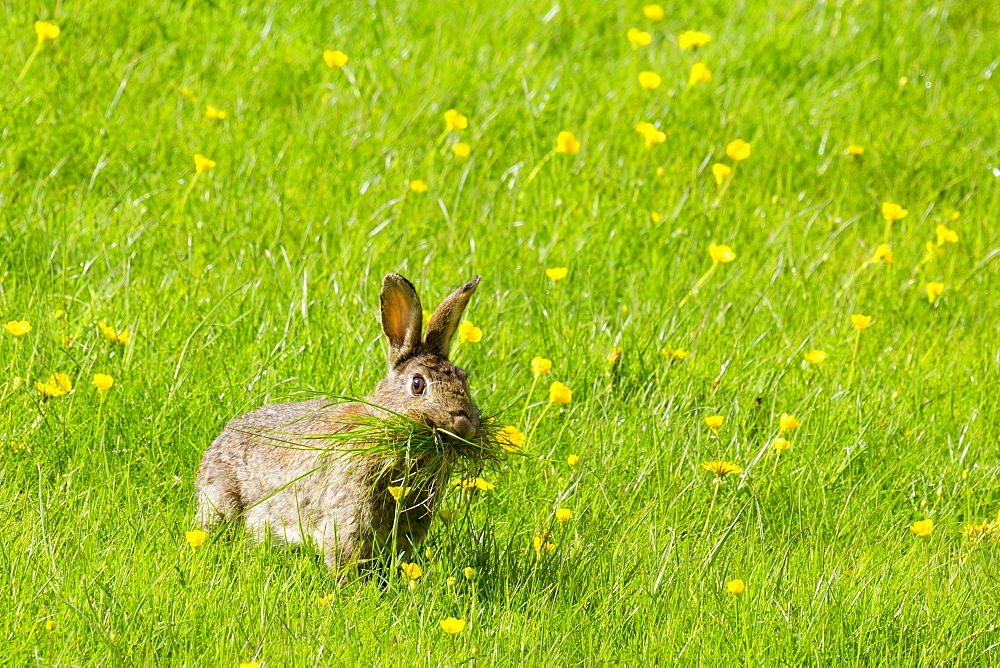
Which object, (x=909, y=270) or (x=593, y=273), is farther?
(x=909, y=270)

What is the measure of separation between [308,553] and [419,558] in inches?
15.2

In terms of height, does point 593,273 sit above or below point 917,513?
above

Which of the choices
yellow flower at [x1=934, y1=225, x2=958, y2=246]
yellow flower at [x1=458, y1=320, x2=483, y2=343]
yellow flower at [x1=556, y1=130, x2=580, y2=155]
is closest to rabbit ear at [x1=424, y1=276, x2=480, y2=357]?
yellow flower at [x1=458, y1=320, x2=483, y2=343]

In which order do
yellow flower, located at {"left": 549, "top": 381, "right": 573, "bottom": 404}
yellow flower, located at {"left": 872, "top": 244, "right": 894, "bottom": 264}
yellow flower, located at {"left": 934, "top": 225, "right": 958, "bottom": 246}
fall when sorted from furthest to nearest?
yellow flower, located at {"left": 934, "top": 225, "right": 958, "bottom": 246}, yellow flower, located at {"left": 872, "top": 244, "right": 894, "bottom": 264}, yellow flower, located at {"left": 549, "top": 381, "right": 573, "bottom": 404}

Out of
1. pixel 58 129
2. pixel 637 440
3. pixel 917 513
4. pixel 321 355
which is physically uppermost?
pixel 58 129

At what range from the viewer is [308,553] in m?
4.14

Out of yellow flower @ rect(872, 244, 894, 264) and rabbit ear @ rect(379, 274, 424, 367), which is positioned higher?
rabbit ear @ rect(379, 274, 424, 367)

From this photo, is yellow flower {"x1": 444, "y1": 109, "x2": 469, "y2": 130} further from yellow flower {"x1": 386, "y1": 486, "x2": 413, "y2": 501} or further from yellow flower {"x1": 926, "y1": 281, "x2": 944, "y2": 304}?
yellow flower {"x1": 386, "y1": 486, "x2": 413, "y2": 501}

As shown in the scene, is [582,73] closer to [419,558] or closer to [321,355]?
[321,355]

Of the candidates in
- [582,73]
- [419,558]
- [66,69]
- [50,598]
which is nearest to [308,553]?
[419,558]

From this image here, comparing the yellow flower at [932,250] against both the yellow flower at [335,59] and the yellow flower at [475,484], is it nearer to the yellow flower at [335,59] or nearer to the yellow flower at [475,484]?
the yellow flower at [475,484]

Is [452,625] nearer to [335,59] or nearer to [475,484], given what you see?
[475,484]

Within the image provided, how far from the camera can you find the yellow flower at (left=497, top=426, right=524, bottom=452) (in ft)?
13.6

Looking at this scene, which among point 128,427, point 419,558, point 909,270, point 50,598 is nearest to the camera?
point 50,598
